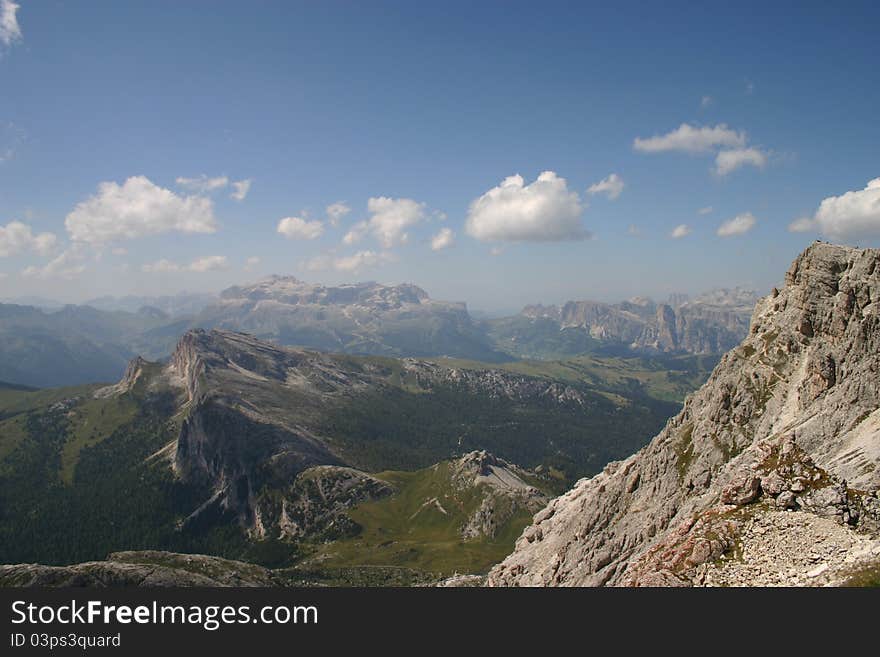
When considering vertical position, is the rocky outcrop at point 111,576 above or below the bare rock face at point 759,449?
below

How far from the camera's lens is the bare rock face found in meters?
42.3

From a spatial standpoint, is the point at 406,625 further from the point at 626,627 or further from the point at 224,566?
the point at 224,566

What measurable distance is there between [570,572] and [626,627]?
60304mm

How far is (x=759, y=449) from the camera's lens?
53656 mm

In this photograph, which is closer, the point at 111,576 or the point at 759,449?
the point at 759,449

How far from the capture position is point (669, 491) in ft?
273

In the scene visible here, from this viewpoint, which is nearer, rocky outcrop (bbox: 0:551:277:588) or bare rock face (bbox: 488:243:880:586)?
bare rock face (bbox: 488:243:880:586)

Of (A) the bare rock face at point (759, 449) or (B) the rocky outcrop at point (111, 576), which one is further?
(B) the rocky outcrop at point (111, 576)

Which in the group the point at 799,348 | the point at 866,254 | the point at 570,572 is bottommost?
the point at 570,572

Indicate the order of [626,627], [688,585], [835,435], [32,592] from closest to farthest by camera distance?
[626,627] → [688,585] → [32,592] → [835,435]

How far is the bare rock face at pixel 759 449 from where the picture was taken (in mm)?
42344

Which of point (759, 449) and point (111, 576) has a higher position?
point (759, 449)

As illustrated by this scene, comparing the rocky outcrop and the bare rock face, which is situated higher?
the bare rock face

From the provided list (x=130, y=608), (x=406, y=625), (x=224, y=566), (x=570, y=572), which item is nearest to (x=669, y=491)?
(x=570, y=572)
